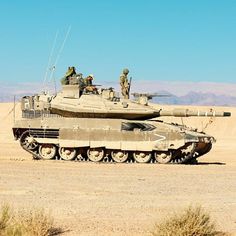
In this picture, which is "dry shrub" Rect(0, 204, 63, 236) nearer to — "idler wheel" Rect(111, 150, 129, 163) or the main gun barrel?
"idler wheel" Rect(111, 150, 129, 163)

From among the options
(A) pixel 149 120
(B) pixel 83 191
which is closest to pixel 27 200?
(B) pixel 83 191

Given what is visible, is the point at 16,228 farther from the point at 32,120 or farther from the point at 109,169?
the point at 32,120

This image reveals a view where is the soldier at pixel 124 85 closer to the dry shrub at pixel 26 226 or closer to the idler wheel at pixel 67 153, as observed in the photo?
the idler wheel at pixel 67 153

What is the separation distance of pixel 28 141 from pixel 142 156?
4877mm

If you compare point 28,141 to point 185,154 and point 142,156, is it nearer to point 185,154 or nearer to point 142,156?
point 142,156

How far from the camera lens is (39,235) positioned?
31.9 ft

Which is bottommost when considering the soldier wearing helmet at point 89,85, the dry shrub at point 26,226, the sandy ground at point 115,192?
the sandy ground at point 115,192

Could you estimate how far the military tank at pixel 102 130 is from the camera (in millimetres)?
24703

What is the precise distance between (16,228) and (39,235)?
1.25ft

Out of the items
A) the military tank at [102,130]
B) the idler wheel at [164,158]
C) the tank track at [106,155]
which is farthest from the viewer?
the idler wheel at [164,158]

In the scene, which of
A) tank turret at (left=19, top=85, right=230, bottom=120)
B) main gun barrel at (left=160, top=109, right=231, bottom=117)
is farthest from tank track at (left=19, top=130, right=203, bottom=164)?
main gun barrel at (left=160, top=109, right=231, bottom=117)

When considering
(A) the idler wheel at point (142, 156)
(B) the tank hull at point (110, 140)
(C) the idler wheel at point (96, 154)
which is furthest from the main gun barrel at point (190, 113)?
(C) the idler wheel at point (96, 154)

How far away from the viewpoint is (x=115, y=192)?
15.9 meters

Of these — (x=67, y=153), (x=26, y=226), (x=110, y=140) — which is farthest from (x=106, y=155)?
(x=26, y=226)
